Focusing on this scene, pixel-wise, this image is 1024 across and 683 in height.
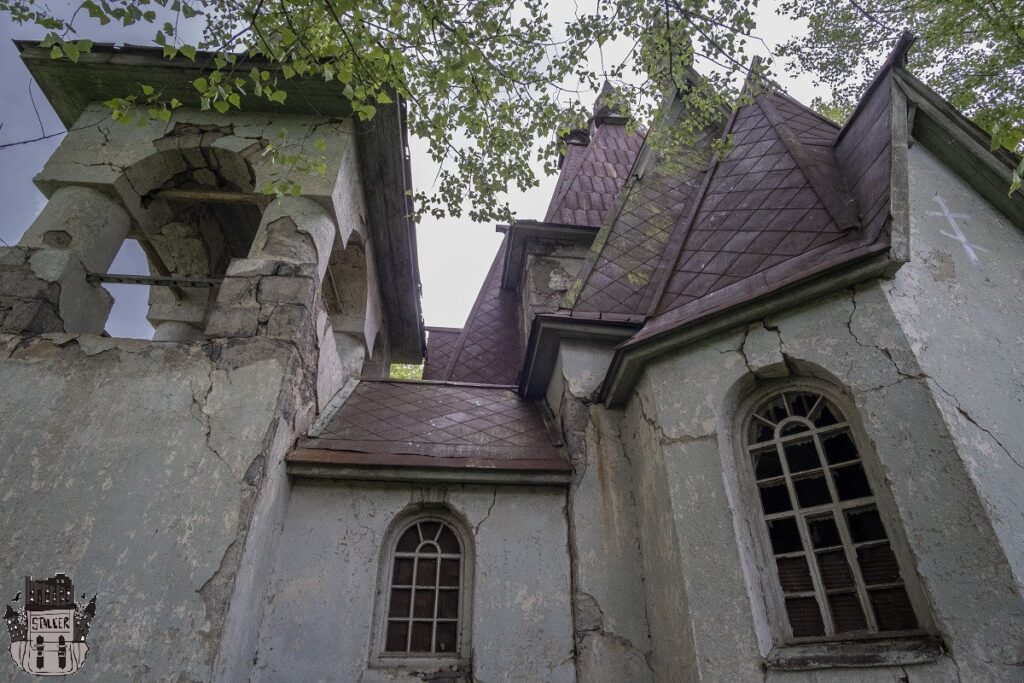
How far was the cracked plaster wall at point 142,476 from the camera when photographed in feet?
12.0

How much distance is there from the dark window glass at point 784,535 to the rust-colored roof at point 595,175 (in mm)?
6161

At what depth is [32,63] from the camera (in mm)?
5992

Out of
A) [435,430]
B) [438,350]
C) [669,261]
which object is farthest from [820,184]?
[438,350]

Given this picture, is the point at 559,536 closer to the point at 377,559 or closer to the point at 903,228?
the point at 377,559

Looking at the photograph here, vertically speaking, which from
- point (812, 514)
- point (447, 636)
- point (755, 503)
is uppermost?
point (755, 503)

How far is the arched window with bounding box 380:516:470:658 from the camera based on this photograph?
4668 millimetres

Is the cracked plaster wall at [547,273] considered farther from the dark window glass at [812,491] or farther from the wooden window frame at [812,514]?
the dark window glass at [812,491]

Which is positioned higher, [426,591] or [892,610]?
[426,591]

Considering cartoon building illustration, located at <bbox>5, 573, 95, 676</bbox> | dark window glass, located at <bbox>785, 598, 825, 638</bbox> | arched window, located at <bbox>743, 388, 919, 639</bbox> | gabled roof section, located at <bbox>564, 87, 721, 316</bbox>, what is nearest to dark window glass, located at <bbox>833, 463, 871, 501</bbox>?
arched window, located at <bbox>743, 388, 919, 639</bbox>

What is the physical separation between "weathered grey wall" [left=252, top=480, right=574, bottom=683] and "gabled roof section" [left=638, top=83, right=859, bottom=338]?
2174 mm

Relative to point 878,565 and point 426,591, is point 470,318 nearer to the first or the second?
A: point 426,591

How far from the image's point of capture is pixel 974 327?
13.0 ft

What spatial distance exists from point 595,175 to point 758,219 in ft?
A: 18.0

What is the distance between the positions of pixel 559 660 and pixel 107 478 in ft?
12.2
